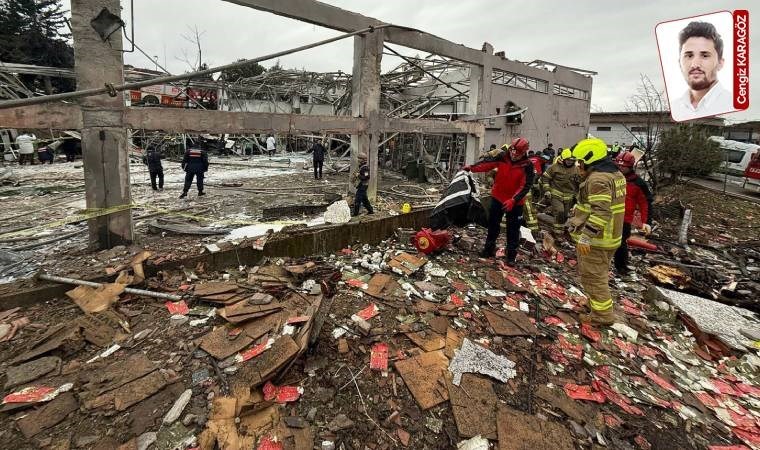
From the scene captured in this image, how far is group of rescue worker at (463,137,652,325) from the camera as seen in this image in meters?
3.71

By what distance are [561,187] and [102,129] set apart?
7.28 metres

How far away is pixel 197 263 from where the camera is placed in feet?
13.4

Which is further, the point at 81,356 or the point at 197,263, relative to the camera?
the point at 197,263

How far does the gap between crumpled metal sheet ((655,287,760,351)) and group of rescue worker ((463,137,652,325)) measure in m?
0.94

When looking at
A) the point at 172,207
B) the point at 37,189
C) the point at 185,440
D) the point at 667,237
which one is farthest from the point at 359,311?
the point at 37,189

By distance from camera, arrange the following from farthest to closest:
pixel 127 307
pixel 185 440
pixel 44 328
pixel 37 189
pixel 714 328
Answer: pixel 37 189 → pixel 714 328 → pixel 127 307 → pixel 44 328 → pixel 185 440

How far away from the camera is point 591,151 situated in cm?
375

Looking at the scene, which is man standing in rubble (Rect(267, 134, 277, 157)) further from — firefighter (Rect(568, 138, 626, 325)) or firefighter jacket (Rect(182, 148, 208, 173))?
firefighter (Rect(568, 138, 626, 325))

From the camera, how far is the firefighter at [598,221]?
3.65m

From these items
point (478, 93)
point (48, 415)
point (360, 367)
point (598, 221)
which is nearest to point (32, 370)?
point (48, 415)

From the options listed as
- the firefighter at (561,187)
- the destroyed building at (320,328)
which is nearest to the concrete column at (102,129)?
the destroyed building at (320,328)

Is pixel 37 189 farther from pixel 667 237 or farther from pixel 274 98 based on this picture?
pixel 667 237

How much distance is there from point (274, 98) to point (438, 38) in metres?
11.0

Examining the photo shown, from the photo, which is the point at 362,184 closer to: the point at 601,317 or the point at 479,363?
the point at 601,317
